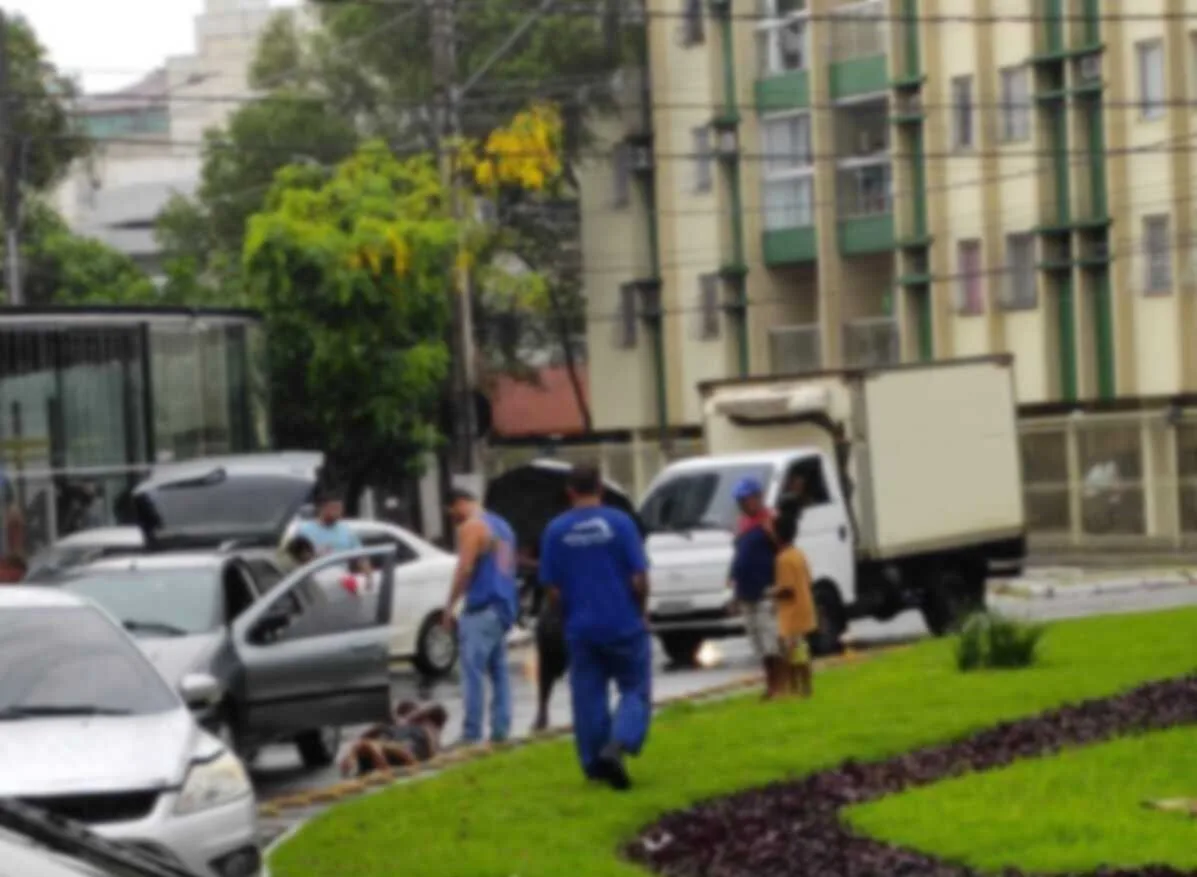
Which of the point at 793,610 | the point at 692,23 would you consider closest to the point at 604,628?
the point at 793,610

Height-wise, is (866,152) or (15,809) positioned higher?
(866,152)

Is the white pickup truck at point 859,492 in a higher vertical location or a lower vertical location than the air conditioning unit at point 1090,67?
lower

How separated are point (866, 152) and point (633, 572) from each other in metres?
51.3

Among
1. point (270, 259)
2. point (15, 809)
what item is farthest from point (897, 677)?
point (270, 259)

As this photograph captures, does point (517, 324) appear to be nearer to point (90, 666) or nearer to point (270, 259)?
point (270, 259)

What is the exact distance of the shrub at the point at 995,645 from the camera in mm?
24875

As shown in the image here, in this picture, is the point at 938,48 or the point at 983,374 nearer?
the point at 983,374

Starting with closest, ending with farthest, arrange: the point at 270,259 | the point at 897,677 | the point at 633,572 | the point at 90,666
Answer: the point at 90,666 < the point at 633,572 < the point at 897,677 < the point at 270,259

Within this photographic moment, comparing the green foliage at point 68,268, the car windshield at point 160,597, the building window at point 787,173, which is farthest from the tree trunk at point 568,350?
the car windshield at point 160,597

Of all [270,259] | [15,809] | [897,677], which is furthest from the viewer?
[270,259]

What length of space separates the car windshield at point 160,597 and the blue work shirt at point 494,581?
1.77m

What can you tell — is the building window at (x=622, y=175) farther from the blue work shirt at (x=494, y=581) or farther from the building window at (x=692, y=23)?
the blue work shirt at (x=494, y=581)

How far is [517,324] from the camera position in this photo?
8044 cm

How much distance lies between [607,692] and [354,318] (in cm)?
3400
